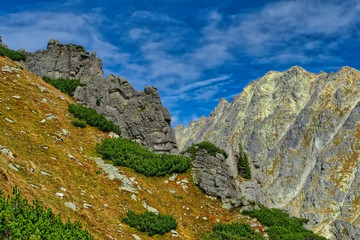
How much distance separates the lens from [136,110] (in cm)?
3969

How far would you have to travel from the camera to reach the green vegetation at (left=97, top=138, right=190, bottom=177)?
76.9 ft

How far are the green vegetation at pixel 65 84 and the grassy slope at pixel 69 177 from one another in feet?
20.2

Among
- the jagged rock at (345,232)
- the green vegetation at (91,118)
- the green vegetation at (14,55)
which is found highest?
the jagged rock at (345,232)

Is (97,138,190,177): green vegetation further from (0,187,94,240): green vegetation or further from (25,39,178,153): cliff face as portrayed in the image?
(0,187,94,240): green vegetation

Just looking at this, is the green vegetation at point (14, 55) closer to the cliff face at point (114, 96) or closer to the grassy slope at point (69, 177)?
the cliff face at point (114, 96)

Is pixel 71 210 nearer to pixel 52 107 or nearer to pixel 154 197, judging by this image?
pixel 154 197

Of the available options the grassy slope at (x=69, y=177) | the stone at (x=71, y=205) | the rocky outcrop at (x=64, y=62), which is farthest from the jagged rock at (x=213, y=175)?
the rocky outcrop at (x=64, y=62)

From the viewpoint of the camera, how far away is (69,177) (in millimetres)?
17031

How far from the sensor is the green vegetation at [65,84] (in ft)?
114

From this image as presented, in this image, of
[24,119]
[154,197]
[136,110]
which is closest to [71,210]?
[154,197]

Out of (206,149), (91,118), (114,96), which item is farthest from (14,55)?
(206,149)

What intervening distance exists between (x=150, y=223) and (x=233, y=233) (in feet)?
19.3

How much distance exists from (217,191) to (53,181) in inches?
545

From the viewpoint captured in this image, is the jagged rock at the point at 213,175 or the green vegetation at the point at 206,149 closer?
the jagged rock at the point at 213,175
